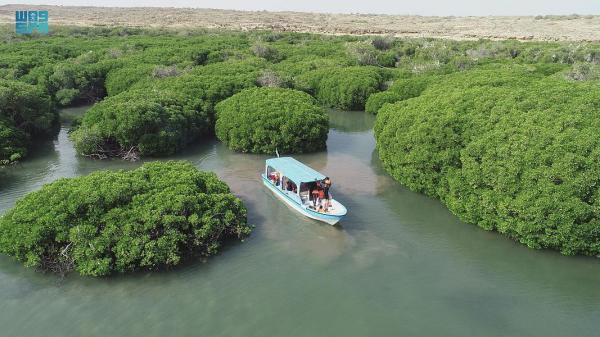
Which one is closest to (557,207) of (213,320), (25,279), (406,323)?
(406,323)

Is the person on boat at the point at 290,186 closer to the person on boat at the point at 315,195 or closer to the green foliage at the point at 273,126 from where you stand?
the person on boat at the point at 315,195

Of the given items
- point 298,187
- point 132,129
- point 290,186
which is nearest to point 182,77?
point 132,129

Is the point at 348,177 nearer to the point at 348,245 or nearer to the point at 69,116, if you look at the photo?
the point at 348,245

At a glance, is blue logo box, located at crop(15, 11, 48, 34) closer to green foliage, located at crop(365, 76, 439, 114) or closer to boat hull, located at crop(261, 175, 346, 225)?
green foliage, located at crop(365, 76, 439, 114)

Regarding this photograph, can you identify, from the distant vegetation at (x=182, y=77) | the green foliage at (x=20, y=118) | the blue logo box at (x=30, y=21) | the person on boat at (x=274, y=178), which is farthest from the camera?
the blue logo box at (x=30, y=21)

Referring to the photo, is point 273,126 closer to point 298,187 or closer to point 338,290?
point 298,187

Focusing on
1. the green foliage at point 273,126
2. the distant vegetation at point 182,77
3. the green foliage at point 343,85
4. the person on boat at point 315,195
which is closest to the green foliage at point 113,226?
the person on boat at point 315,195

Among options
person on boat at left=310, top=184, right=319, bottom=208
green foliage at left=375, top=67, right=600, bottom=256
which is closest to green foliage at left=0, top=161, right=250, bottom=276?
person on boat at left=310, top=184, right=319, bottom=208
